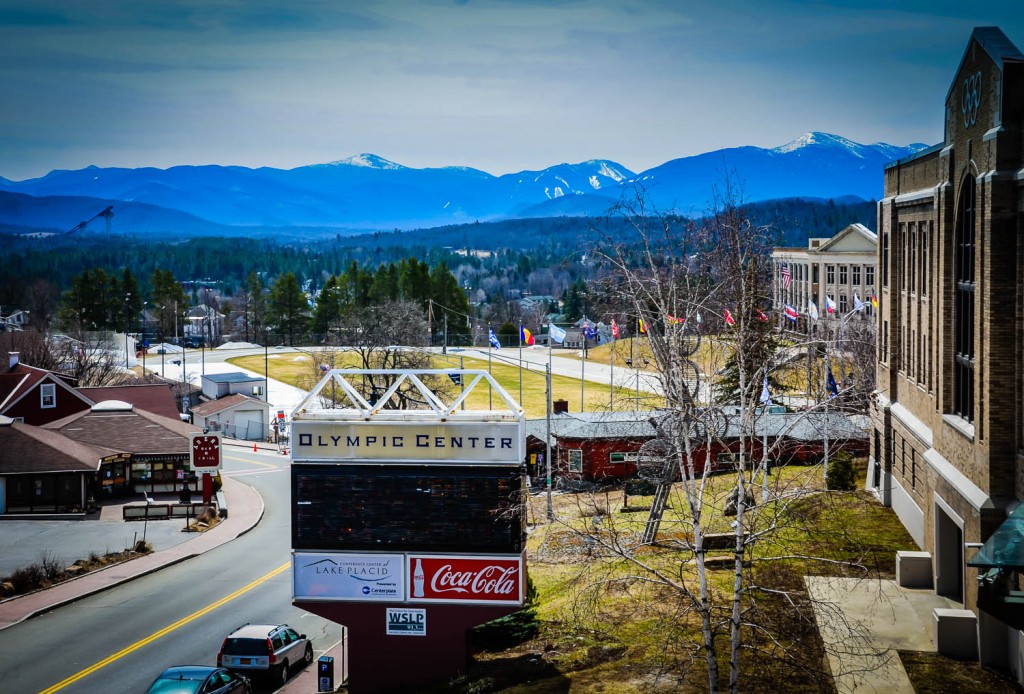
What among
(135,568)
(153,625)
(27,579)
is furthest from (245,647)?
(135,568)

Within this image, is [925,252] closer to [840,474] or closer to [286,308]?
[840,474]

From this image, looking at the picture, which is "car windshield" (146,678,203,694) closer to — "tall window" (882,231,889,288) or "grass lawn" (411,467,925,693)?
"grass lawn" (411,467,925,693)

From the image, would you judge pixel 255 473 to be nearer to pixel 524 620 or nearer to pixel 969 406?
pixel 524 620

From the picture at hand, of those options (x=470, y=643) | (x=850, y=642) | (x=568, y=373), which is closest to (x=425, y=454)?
(x=470, y=643)

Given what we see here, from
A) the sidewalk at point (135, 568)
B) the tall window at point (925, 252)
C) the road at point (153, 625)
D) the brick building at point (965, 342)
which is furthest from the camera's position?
the sidewalk at point (135, 568)

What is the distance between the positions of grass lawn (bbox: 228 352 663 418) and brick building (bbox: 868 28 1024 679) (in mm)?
37376

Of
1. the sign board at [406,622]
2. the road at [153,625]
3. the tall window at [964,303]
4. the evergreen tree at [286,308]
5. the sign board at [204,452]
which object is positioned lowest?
the road at [153,625]

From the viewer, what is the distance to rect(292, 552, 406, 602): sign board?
2234cm

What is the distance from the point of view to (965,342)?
25.1 m

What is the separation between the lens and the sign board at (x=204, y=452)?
47.7m

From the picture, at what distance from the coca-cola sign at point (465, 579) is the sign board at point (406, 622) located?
1.03 ft

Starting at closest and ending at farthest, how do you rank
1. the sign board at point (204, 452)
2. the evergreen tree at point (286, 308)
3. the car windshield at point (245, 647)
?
1. the car windshield at point (245, 647)
2. the sign board at point (204, 452)
3. the evergreen tree at point (286, 308)

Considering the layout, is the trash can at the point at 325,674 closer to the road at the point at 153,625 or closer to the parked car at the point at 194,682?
the parked car at the point at 194,682

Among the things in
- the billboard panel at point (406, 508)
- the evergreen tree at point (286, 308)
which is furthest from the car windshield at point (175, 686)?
the evergreen tree at point (286, 308)
